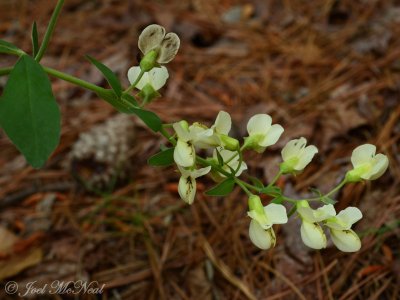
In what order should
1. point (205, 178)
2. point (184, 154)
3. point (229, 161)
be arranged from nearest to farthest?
point (184, 154) → point (229, 161) → point (205, 178)

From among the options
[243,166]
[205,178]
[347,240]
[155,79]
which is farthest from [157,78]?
[205,178]

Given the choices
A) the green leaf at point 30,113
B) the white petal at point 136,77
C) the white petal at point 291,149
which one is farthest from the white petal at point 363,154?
the green leaf at point 30,113

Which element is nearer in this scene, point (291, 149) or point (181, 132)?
point (181, 132)

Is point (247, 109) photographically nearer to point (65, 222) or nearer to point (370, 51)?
point (370, 51)

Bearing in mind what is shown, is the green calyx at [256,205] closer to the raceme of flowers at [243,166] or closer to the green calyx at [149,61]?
the raceme of flowers at [243,166]

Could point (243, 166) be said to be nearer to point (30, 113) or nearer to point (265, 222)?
point (265, 222)

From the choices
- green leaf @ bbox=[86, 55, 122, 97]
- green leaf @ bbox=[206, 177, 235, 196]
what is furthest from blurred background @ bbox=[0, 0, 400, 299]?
green leaf @ bbox=[86, 55, 122, 97]

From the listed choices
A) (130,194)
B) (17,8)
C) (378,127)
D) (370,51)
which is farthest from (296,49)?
(17,8)
